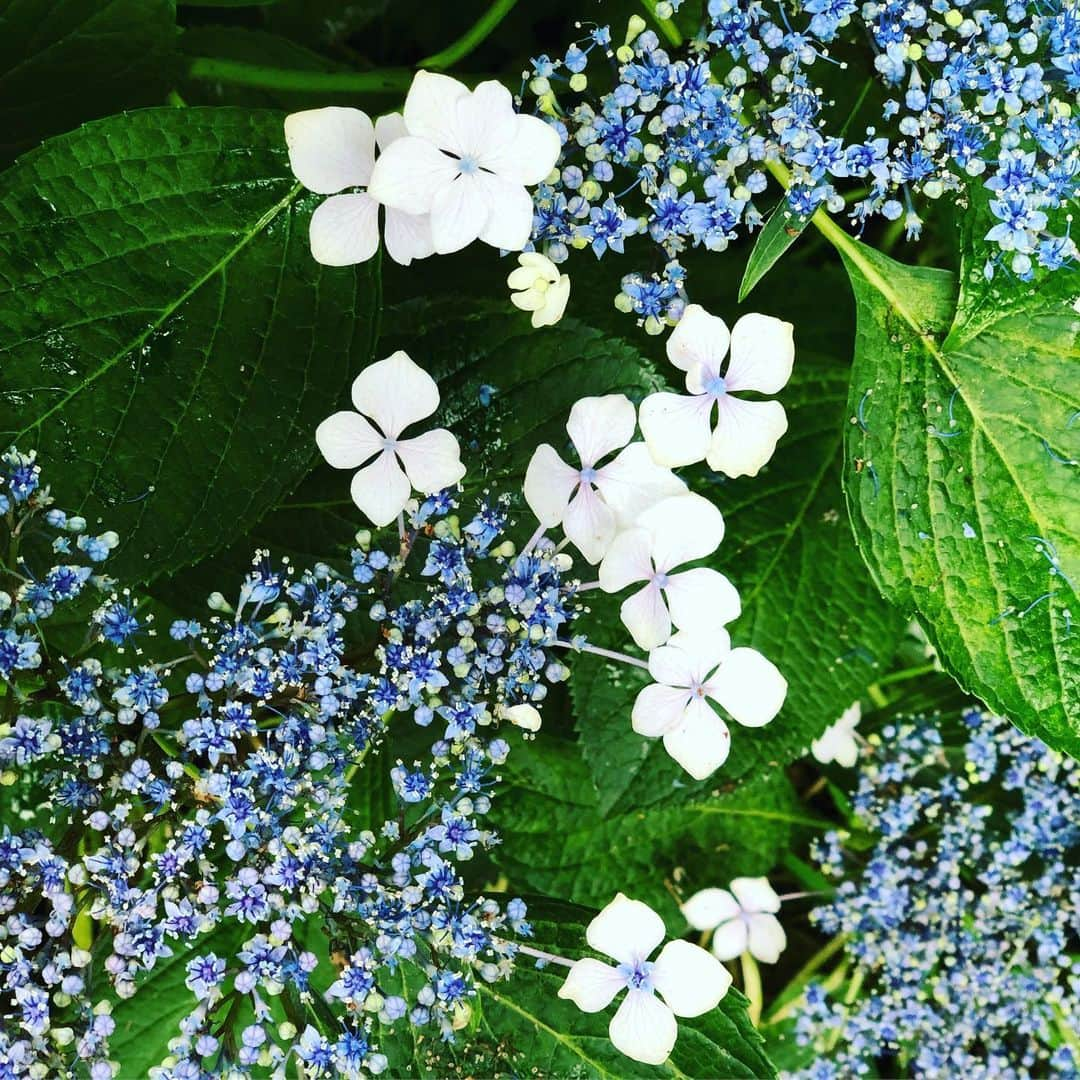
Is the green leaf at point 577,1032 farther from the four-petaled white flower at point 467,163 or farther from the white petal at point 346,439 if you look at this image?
the four-petaled white flower at point 467,163

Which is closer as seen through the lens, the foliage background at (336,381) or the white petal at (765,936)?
the foliage background at (336,381)

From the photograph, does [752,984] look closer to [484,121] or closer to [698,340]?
[698,340]

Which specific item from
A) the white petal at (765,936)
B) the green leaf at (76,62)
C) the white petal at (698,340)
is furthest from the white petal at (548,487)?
the white petal at (765,936)

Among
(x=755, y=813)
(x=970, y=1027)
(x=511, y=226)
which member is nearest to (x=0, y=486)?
(x=511, y=226)

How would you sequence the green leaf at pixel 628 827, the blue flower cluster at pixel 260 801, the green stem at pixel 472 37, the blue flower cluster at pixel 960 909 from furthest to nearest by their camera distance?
A: the blue flower cluster at pixel 960 909
the green leaf at pixel 628 827
the green stem at pixel 472 37
the blue flower cluster at pixel 260 801

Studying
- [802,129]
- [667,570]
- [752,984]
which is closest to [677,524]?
[667,570]

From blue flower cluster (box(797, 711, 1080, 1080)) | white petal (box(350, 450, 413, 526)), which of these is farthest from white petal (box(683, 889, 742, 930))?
white petal (box(350, 450, 413, 526))
